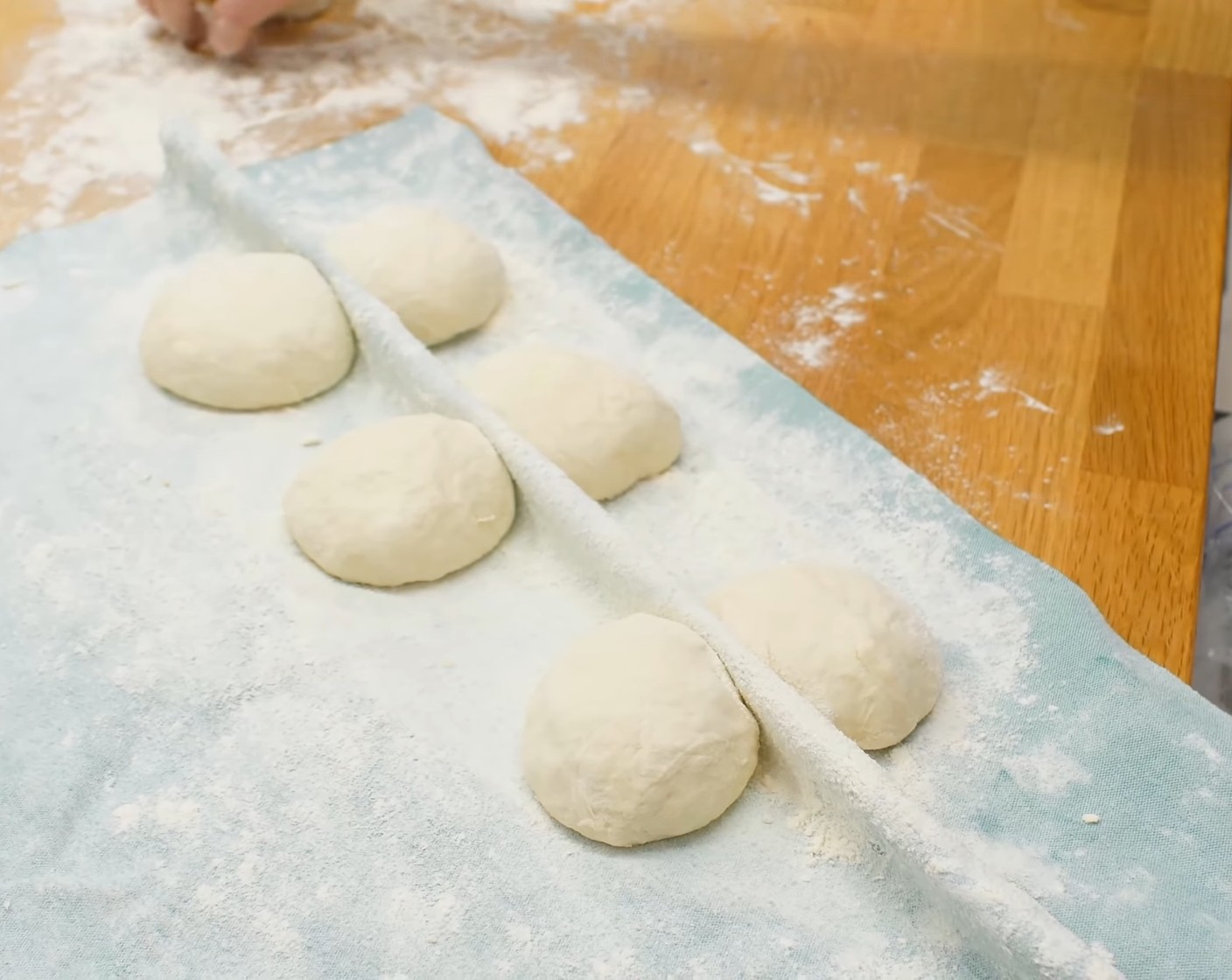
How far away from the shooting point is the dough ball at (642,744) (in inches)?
35.6

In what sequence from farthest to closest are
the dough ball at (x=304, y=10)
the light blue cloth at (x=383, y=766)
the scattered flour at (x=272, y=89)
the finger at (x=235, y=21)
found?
the dough ball at (x=304, y=10), the finger at (x=235, y=21), the scattered flour at (x=272, y=89), the light blue cloth at (x=383, y=766)

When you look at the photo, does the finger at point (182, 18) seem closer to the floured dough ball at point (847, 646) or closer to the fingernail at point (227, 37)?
the fingernail at point (227, 37)

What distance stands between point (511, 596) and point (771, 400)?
0.40m

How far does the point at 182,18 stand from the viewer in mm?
1845

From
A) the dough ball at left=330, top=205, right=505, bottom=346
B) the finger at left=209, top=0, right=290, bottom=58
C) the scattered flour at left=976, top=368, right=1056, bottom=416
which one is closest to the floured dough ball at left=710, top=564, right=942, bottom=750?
the scattered flour at left=976, top=368, right=1056, bottom=416

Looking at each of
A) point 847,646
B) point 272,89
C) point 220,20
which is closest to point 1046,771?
point 847,646

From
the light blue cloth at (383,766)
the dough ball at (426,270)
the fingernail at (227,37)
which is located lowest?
the light blue cloth at (383,766)

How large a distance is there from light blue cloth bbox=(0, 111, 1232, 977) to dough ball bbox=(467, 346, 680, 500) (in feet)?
0.15

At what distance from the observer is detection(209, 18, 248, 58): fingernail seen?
182 cm

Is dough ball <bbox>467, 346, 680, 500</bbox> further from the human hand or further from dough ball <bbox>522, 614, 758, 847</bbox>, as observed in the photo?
the human hand

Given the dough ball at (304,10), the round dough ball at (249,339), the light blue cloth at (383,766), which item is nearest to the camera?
the light blue cloth at (383,766)

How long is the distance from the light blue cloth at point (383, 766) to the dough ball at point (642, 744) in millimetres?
31

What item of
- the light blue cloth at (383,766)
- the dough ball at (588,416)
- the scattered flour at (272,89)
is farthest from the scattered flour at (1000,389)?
the scattered flour at (272,89)

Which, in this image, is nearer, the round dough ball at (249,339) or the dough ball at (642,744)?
the dough ball at (642,744)
